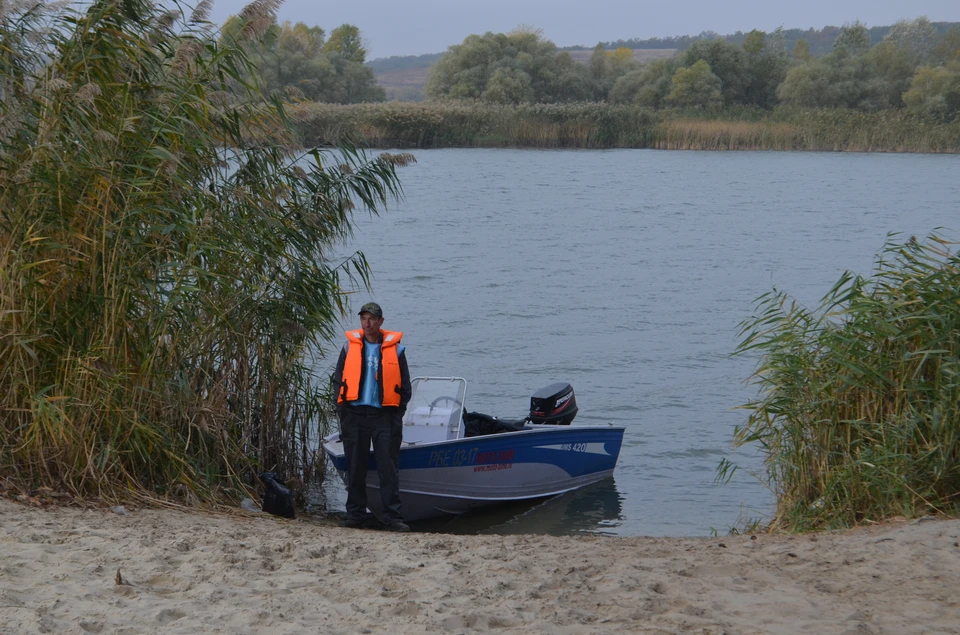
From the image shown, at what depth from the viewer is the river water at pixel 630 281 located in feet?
37.8

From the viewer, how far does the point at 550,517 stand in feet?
32.6

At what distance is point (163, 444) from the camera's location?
680 centimetres

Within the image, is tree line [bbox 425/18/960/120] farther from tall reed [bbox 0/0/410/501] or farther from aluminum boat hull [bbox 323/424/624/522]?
tall reed [bbox 0/0/410/501]

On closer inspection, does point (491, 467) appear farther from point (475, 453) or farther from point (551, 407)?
point (551, 407)

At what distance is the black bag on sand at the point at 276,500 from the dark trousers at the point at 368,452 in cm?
55

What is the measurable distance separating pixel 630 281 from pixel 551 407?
12.6m

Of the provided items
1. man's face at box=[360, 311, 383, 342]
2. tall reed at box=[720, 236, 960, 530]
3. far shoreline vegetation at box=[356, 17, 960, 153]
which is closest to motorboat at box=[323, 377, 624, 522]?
man's face at box=[360, 311, 383, 342]

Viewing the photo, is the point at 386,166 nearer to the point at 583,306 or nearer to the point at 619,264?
the point at 583,306

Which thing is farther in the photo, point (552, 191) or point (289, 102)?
point (552, 191)

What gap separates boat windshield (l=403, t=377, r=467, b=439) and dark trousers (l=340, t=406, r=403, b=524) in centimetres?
89

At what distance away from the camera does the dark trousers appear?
25.8 feet

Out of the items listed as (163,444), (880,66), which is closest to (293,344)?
(163,444)

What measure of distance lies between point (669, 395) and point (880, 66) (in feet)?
188

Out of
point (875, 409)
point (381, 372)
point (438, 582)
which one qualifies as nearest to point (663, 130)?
point (875, 409)
